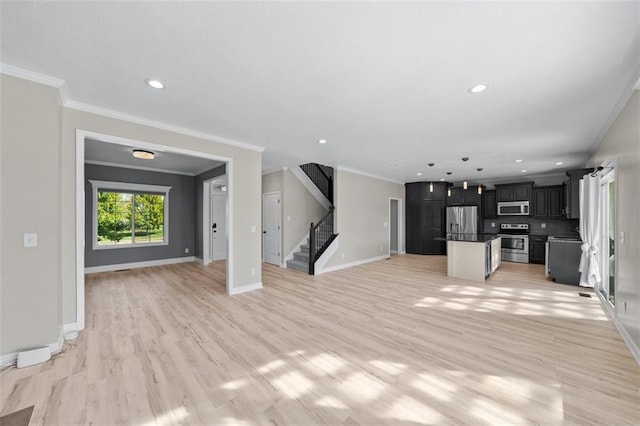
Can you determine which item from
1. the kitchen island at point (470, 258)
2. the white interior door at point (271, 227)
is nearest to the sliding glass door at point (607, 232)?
the kitchen island at point (470, 258)

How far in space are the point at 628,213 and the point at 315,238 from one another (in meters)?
5.07

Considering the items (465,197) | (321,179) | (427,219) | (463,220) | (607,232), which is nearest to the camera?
(607,232)

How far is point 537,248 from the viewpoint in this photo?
7.55 metres

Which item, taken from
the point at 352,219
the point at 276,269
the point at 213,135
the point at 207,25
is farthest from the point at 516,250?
the point at 207,25

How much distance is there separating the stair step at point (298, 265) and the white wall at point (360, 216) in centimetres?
58

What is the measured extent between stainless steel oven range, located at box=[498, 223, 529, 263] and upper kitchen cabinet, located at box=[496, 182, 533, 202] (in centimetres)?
89

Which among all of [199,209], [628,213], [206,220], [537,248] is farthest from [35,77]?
[537,248]

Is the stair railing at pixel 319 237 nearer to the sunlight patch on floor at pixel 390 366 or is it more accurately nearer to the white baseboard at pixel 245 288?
the white baseboard at pixel 245 288

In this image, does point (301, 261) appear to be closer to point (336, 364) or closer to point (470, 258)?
point (470, 258)

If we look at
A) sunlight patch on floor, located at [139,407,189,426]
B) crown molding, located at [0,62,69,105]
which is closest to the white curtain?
sunlight patch on floor, located at [139,407,189,426]

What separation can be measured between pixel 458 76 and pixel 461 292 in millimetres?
3828

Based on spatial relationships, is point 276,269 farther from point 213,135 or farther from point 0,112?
point 0,112

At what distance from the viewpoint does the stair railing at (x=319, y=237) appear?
6207mm

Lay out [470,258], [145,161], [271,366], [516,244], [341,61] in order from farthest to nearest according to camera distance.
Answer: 1. [516,244]
2. [145,161]
3. [470,258]
4. [271,366]
5. [341,61]
